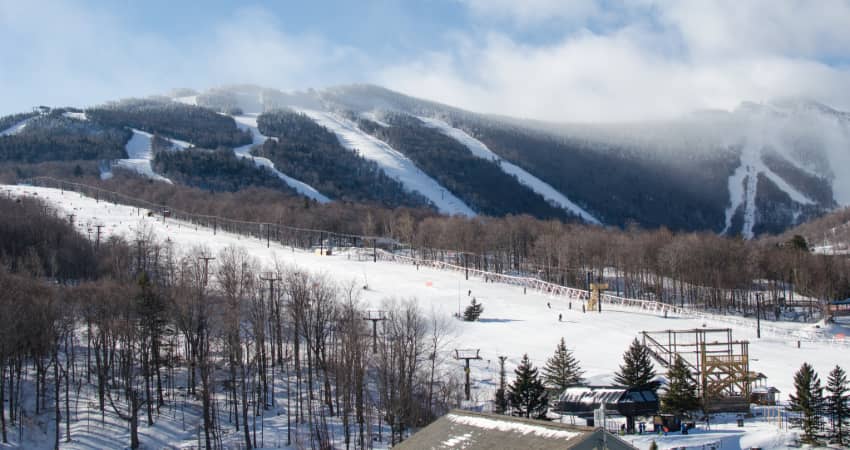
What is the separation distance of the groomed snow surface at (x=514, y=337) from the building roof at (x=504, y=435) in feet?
42.7

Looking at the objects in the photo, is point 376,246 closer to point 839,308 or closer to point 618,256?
point 618,256

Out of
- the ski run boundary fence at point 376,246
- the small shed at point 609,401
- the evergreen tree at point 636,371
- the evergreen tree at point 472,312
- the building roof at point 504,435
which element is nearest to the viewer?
the building roof at point 504,435

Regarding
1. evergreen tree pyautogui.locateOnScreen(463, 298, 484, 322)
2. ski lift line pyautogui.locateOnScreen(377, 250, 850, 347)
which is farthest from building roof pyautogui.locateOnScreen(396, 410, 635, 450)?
ski lift line pyautogui.locateOnScreen(377, 250, 850, 347)

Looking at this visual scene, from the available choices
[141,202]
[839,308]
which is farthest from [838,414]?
[141,202]

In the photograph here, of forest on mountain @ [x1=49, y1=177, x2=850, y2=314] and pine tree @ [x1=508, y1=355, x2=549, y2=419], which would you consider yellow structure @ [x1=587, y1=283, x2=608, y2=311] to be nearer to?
forest on mountain @ [x1=49, y1=177, x2=850, y2=314]

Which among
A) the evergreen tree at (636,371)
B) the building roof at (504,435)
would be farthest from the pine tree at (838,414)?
the building roof at (504,435)

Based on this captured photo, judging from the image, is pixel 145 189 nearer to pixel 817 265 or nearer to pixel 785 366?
pixel 817 265

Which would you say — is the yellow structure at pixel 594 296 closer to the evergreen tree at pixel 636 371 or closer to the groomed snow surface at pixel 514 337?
the groomed snow surface at pixel 514 337

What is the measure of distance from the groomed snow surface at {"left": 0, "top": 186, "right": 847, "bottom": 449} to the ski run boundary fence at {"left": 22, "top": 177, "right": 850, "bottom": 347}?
1.79 m

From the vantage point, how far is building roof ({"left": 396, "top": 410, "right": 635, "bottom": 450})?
74.3 feet

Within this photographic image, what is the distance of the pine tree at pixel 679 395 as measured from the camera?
133 feet

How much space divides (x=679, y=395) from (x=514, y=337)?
19529mm

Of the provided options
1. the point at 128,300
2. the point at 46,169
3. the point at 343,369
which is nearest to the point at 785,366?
the point at 343,369

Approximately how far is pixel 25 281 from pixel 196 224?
78896mm
